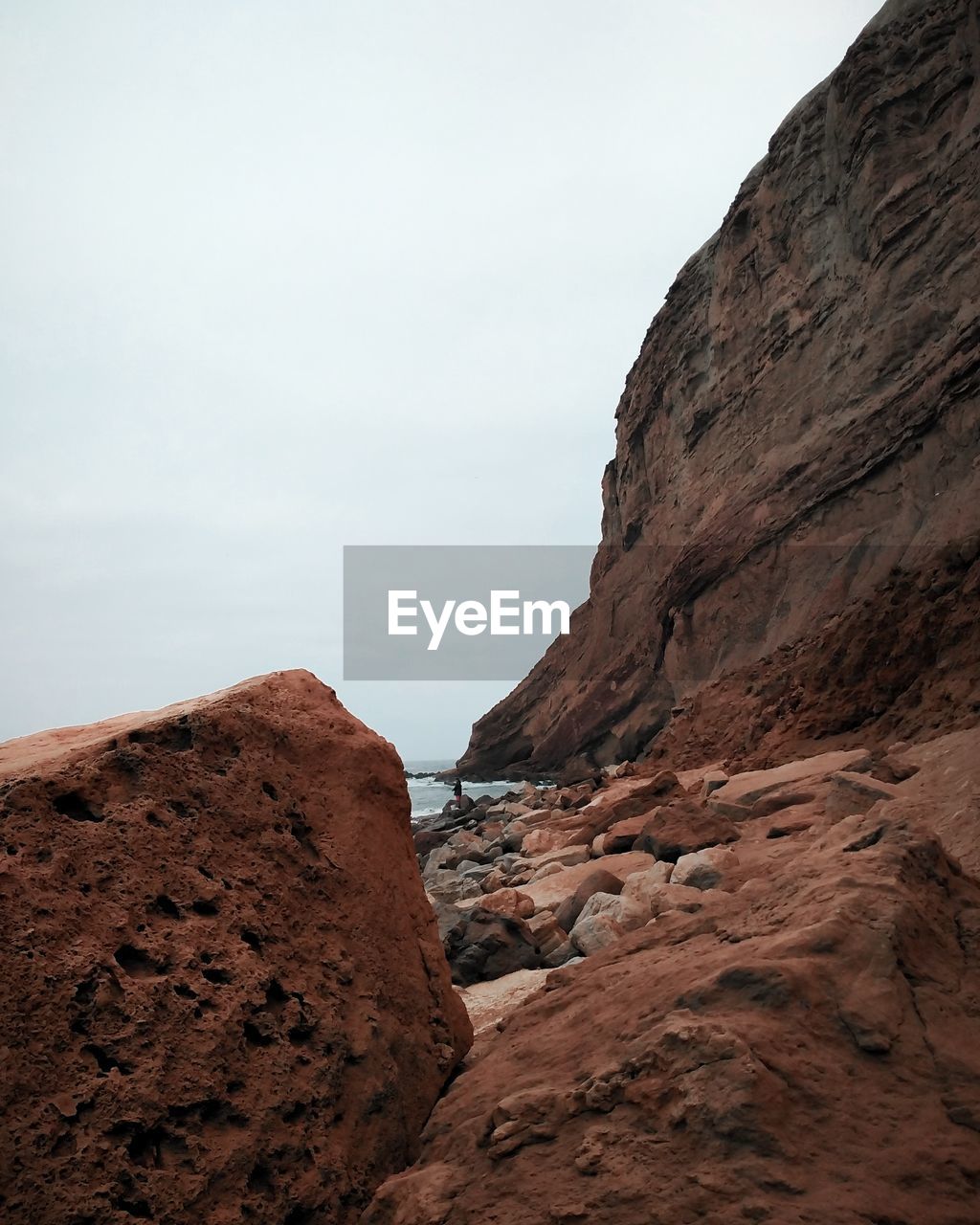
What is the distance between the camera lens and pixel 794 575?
49.3 feet

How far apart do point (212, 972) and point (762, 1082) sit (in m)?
1.44

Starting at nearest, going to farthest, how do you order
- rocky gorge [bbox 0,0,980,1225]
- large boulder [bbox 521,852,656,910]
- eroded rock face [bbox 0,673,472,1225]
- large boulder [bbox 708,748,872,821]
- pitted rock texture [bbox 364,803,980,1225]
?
pitted rock texture [bbox 364,803,980,1225] < rocky gorge [bbox 0,0,980,1225] < eroded rock face [bbox 0,673,472,1225] < large boulder [bbox 521,852,656,910] < large boulder [bbox 708,748,872,821]

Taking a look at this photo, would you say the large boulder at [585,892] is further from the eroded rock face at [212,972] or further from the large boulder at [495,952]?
the eroded rock face at [212,972]

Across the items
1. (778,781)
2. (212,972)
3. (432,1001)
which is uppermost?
(778,781)

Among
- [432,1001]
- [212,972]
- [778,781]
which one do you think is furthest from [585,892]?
[212,972]

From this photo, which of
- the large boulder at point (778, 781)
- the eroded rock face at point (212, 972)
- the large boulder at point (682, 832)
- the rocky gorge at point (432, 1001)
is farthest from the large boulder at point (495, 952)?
the large boulder at point (778, 781)

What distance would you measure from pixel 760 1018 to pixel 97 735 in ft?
6.84

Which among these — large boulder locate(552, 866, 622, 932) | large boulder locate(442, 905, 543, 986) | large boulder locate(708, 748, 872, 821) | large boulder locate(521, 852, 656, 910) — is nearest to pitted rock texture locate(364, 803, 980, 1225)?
large boulder locate(442, 905, 543, 986)

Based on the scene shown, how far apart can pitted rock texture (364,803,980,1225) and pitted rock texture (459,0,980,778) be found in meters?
4.48

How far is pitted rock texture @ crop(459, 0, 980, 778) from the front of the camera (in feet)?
28.5

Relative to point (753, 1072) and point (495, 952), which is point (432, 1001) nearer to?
point (753, 1072)

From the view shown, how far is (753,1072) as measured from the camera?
5.78ft

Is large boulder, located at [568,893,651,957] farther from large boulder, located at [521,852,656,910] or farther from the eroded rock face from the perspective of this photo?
the eroded rock face

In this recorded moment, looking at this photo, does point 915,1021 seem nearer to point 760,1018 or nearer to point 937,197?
point 760,1018
